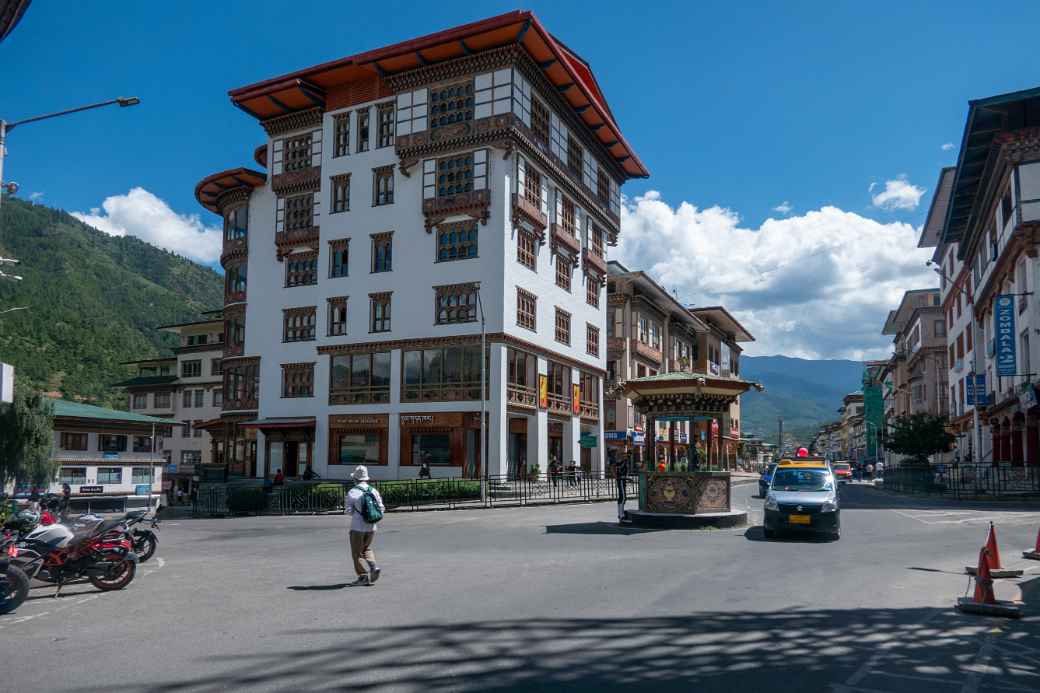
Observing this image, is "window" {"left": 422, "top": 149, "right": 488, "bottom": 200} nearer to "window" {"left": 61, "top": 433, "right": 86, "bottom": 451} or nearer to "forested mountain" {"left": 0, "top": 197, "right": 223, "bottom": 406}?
"window" {"left": 61, "top": 433, "right": 86, "bottom": 451}

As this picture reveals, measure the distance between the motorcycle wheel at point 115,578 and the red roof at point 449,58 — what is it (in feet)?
110

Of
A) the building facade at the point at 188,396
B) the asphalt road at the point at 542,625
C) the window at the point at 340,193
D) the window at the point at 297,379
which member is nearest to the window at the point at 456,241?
the window at the point at 340,193

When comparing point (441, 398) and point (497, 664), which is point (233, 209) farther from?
point (497, 664)

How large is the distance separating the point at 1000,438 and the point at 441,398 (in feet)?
107

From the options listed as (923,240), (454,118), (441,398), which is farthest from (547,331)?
(923,240)

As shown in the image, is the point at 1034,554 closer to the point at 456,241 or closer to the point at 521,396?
the point at 521,396

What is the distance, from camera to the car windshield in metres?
20.4

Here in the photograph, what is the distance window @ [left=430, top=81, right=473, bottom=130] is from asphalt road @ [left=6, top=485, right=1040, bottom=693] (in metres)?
30.4

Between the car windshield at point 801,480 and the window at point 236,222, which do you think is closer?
the car windshield at point 801,480

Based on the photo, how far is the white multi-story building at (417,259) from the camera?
42.5 metres

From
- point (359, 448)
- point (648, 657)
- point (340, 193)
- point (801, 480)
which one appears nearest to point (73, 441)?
point (359, 448)

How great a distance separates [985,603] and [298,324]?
43027 mm

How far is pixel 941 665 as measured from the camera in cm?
788

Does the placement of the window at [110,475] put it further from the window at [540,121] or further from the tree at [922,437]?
the tree at [922,437]
